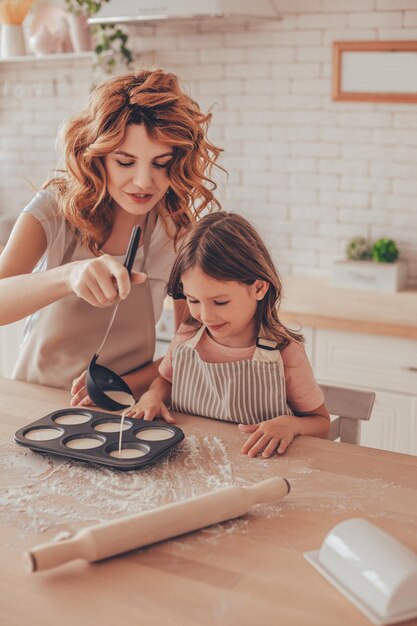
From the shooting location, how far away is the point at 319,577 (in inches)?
43.9

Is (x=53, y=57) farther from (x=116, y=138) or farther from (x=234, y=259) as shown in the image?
(x=234, y=259)

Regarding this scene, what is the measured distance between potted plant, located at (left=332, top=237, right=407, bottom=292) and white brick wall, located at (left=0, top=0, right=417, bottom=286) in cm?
10

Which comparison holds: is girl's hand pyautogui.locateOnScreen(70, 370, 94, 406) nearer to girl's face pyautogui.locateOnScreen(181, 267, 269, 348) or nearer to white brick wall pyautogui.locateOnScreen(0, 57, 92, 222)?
girl's face pyautogui.locateOnScreen(181, 267, 269, 348)

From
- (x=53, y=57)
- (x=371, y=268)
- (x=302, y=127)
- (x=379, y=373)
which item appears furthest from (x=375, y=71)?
(x=53, y=57)

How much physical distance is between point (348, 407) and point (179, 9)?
5.61 ft

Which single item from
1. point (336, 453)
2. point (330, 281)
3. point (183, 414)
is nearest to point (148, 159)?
point (183, 414)

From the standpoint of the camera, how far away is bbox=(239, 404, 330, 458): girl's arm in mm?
1534

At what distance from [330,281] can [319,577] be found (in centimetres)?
246

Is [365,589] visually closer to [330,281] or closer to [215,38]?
[330,281]

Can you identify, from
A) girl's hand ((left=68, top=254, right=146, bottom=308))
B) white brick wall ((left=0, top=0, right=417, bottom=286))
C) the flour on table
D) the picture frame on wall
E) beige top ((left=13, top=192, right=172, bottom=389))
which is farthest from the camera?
white brick wall ((left=0, top=0, right=417, bottom=286))

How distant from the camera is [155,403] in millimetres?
1734

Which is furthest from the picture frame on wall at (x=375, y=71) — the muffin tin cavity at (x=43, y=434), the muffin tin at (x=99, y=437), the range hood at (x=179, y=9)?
the muffin tin cavity at (x=43, y=434)

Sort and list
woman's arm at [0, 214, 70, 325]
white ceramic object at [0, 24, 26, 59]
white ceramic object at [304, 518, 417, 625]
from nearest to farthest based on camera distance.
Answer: white ceramic object at [304, 518, 417, 625] < woman's arm at [0, 214, 70, 325] < white ceramic object at [0, 24, 26, 59]

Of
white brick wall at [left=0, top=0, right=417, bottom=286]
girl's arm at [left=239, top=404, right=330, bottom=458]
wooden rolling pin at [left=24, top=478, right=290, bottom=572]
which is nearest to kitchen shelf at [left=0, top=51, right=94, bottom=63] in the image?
white brick wall at [left=0, top=0, right=417, bottom=286]
